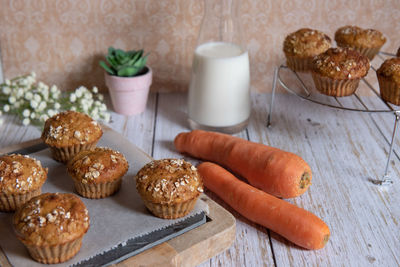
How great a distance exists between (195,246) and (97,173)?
0.35 metres

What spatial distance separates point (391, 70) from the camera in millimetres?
1559

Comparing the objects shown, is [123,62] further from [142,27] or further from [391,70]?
[391,70]

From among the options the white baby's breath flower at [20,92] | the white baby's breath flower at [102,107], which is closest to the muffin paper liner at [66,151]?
the white baby's breath flower at [102,107]

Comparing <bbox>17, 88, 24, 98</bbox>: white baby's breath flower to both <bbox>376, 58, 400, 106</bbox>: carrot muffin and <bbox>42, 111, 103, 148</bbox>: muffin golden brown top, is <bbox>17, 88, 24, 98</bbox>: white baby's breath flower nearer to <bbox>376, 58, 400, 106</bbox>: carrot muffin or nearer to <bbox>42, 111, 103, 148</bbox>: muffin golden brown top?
<bbox>42, 111, 103, 148</bbox>: muffin golden brown top

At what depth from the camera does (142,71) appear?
81.8 inches

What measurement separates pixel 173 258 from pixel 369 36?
1.22 metres

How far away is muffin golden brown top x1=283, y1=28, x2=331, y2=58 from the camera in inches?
71.2

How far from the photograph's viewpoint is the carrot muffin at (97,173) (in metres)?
1.32

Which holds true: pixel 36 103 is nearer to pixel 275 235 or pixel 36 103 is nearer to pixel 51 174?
pixel 51 174

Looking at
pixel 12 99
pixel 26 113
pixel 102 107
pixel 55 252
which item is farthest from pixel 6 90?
pixel 55 252

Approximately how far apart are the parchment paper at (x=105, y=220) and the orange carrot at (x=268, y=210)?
0.60ft

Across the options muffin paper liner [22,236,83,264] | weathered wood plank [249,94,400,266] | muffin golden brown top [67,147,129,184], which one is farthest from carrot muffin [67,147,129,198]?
weathered wood plank [249,94,400,266]

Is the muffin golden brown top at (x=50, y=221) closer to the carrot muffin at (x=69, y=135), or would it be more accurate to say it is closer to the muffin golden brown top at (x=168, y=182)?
the muffin golden brown top at (x=168, y=182)

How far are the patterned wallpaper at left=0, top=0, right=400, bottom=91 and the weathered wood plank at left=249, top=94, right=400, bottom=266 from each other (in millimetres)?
350
